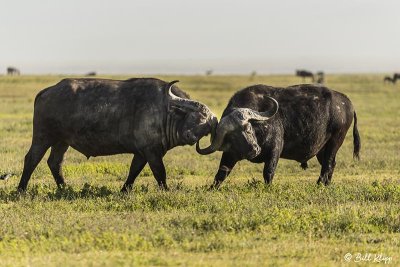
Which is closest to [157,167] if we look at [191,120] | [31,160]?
[191,120]

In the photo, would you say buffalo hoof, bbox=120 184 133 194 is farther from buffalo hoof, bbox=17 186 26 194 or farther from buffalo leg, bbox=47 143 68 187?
buffalo hoof, bbox=17 186 26 194

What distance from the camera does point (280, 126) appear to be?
41.3 ft

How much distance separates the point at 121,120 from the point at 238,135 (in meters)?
2.08

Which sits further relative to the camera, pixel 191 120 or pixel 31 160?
pixel 31 160

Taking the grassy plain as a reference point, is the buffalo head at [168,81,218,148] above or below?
above

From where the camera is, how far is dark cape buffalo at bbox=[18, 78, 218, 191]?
11945 millimetres

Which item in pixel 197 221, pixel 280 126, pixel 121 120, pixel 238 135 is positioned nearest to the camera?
pixel 197 221

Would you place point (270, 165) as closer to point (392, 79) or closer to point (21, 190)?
point (21, 190)

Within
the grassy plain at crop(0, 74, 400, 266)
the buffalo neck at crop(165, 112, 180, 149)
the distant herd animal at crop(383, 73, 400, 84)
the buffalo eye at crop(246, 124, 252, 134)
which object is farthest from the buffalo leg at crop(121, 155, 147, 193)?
the distant herd animal at crop(383, 73, 400, 84)

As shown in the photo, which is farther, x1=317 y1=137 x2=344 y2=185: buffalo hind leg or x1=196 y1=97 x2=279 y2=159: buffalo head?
x1=317 y1=137 x2=344 y2=185: buffalo hind leg

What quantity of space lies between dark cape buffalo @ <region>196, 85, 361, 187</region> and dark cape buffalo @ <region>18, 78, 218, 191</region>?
0.49 m

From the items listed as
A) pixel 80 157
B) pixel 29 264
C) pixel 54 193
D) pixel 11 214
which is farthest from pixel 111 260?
pixel 80 157

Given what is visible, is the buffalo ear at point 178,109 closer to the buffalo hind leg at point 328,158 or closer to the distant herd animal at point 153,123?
the distant herd animal at point 153,123

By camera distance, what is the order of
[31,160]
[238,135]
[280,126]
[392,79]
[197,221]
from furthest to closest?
[392,79]
[280,126]
[31,160]
[238,135]
[197,221]
